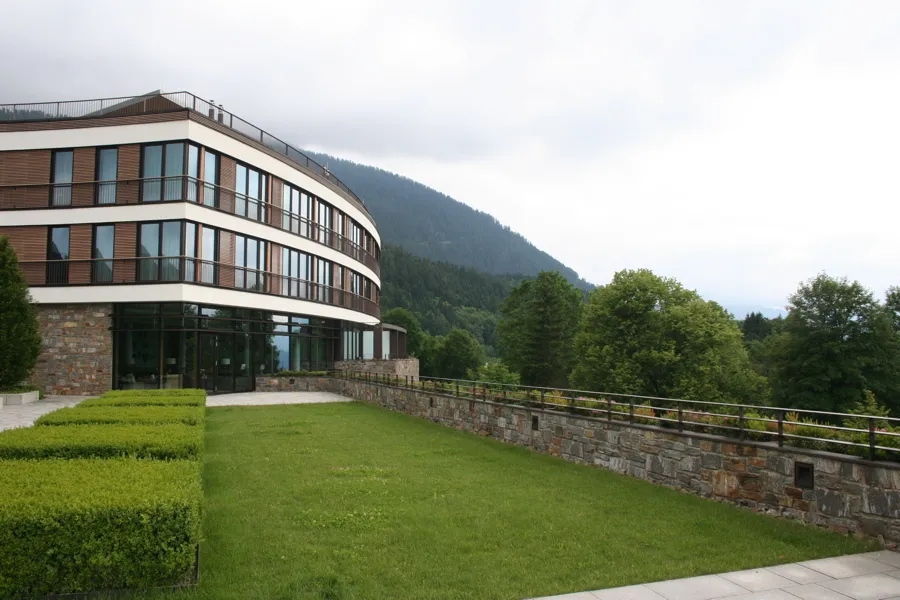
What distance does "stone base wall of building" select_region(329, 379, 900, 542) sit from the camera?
7.92 m

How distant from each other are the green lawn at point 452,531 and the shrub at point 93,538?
0.53 metres

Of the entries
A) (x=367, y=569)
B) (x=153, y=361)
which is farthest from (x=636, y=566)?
(x=153, y=361)

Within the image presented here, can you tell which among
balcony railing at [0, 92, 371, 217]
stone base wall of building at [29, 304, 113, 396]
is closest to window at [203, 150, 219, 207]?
balcony railing at [0, 92, 371, 217]

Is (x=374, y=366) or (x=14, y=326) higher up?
(x=14, y=326)

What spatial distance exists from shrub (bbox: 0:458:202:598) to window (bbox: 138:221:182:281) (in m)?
21.9

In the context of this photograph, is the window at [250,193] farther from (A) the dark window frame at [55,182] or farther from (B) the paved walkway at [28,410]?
(B) the paved walkway at [28,410]

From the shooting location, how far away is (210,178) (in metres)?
27.7

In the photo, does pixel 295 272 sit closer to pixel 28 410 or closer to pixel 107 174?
pixel 107 174

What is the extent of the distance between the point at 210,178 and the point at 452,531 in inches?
942

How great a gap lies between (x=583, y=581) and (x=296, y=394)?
2600 centimetres

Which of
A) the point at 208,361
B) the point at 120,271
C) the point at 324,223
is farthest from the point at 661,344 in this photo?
the point at 120,271

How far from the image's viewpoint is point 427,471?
11688 millimetres

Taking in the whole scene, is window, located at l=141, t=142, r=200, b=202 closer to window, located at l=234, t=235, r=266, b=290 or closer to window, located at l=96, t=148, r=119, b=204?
window, located at l=96, t=148, r=119, b=204

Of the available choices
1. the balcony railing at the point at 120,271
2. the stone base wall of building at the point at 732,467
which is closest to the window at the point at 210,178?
the balcony railing at the point at 120,271
